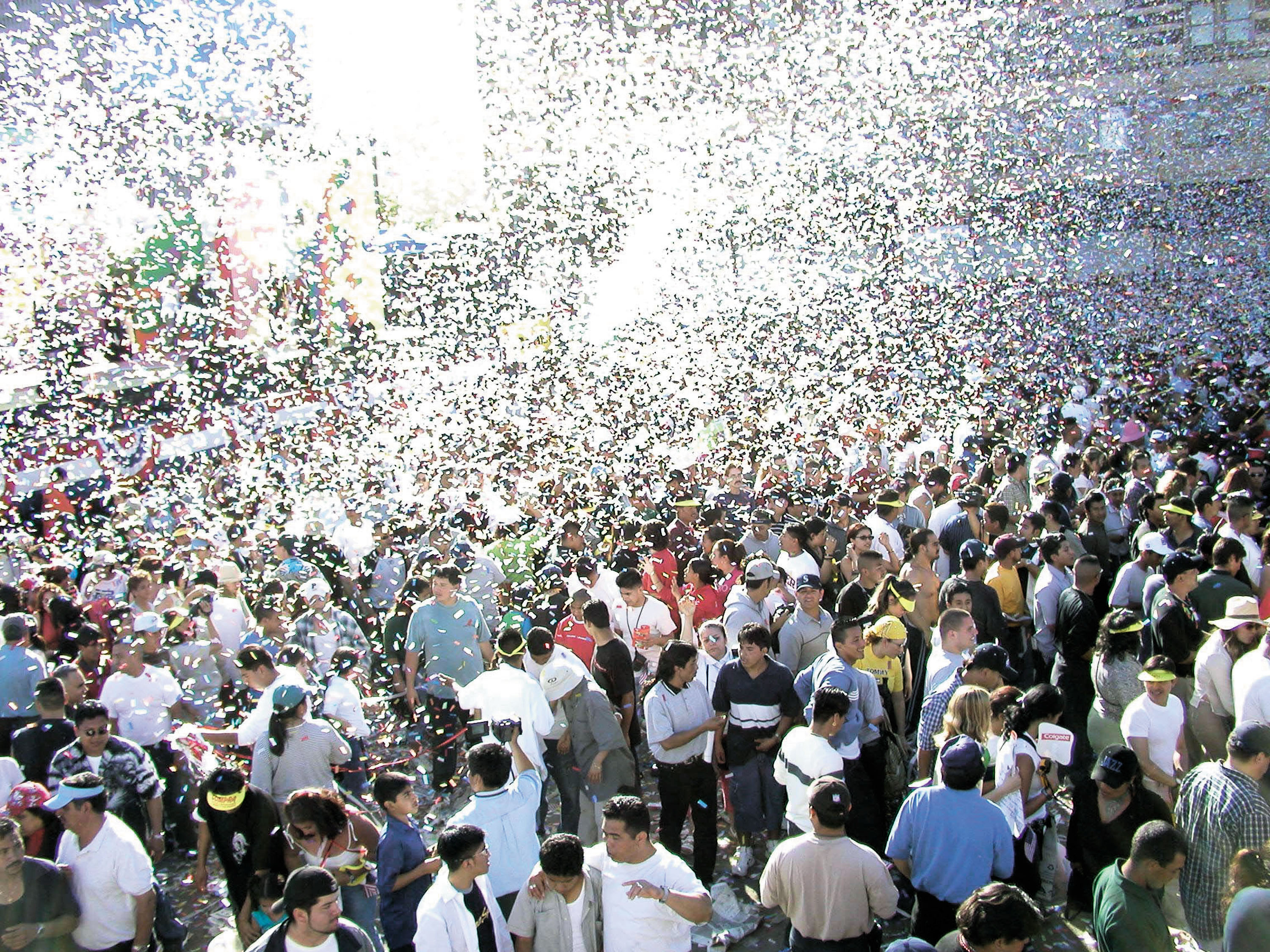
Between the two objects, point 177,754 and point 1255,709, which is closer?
point 1255,709

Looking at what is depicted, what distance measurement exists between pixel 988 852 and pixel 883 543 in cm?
269

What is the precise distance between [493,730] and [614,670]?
0.98 metres

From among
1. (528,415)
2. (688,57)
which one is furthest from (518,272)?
(688,57)

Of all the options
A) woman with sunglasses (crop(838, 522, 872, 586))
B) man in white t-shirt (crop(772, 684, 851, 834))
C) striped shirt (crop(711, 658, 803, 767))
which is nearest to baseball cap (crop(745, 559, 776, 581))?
woman with sunglasses (crop(838, 522, 872, 586))

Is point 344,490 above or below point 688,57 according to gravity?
below

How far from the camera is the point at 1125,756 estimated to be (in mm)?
3023

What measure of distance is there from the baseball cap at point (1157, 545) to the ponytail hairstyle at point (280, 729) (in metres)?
3.76

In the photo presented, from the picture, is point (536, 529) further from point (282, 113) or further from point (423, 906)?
point (282, 113)

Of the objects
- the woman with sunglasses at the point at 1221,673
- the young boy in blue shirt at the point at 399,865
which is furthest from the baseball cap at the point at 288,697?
the woman with sunglasses at the point at 1221,673

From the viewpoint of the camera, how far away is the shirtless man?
14.8 feet

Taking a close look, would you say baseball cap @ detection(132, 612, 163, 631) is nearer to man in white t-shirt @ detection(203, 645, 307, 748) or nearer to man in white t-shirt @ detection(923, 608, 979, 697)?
man in white t-shirt @ detection(203, 645, 307, 748)

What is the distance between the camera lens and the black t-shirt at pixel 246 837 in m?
2.96

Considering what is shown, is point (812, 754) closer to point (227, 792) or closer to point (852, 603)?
point (852, 603)

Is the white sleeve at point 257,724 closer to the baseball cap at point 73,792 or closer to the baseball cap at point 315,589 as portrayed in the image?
the baseball cap at point 73,792
